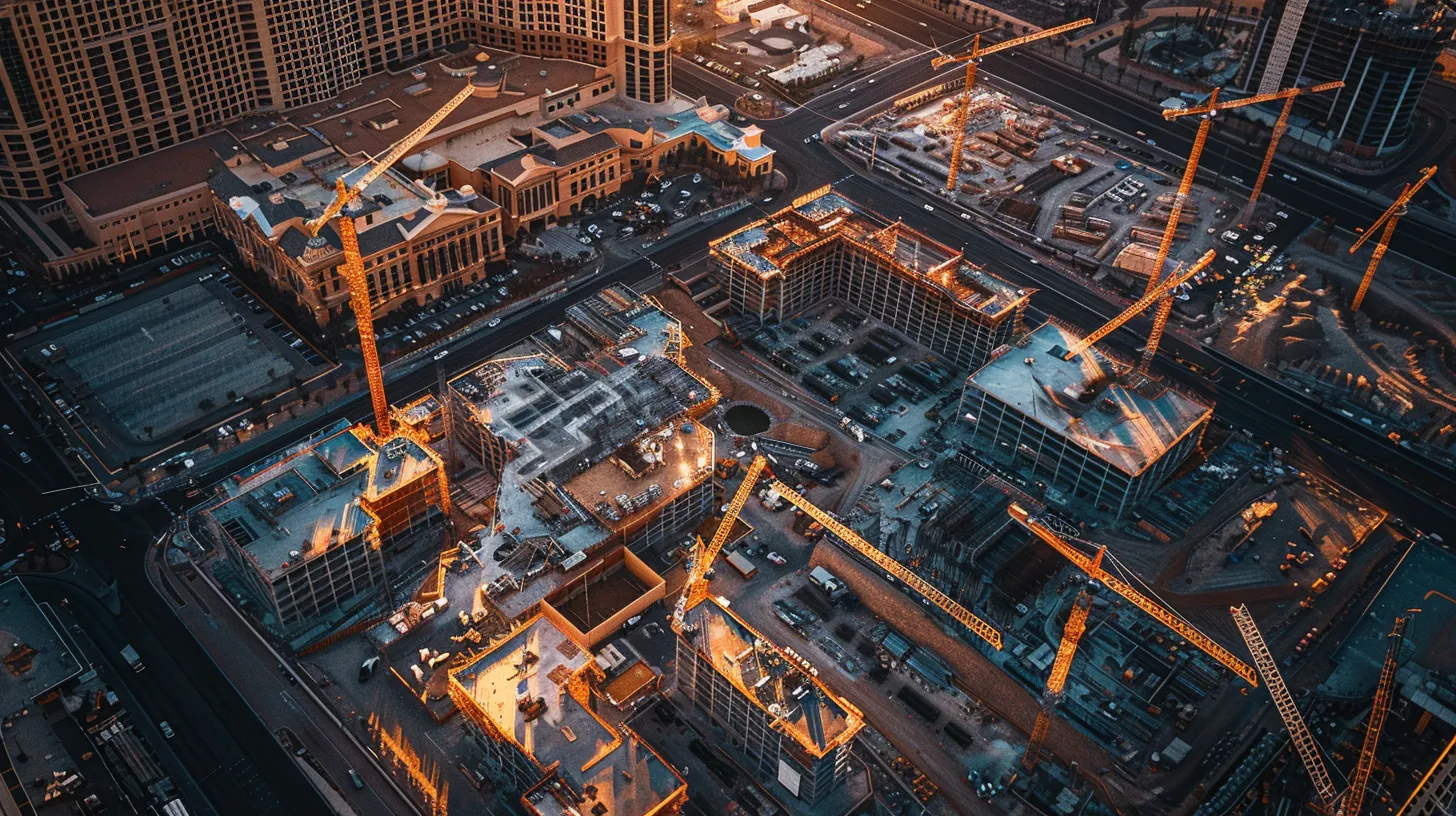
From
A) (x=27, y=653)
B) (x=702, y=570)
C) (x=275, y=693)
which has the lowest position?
(x=275, y=693)

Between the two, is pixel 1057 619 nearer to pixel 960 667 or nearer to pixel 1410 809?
pixel 960 667

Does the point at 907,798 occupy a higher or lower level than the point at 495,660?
lower

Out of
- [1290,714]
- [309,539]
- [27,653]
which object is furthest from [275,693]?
[1290,714]

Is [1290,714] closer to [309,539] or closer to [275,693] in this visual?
[309,539]

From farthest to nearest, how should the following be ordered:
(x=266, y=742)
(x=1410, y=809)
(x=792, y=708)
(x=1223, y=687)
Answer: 1. (x=1223, y=687)
2. (x=266, y=742)
3. (x=792, y=708)
4. (x=1410, y=809)

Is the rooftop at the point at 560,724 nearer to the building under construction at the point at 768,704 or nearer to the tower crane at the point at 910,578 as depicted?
the building under construction at the point at 768,704

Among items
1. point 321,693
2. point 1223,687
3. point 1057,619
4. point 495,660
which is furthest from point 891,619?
point 321,693

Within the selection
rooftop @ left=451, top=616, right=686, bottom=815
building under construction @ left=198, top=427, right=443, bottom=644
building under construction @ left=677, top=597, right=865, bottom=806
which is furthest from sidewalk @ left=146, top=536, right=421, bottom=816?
building under construction @ left=677, top=597, right=865, bottom=806

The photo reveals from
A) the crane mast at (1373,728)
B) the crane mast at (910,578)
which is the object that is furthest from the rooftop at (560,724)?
the crane mast at (1373,728)

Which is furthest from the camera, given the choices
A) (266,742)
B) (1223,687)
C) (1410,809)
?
(1223,687)
